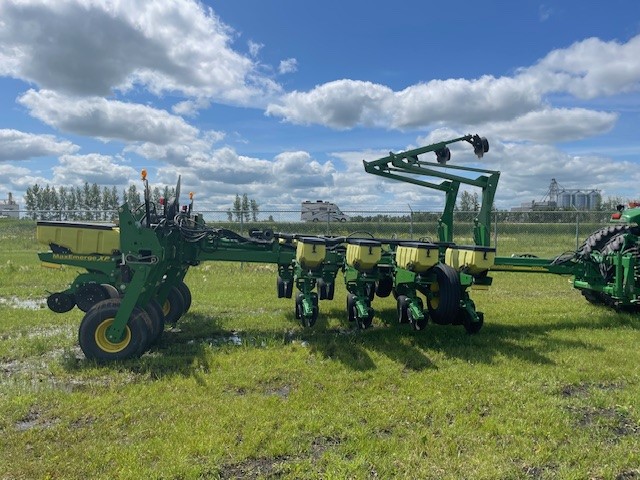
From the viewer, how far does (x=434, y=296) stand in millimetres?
7254

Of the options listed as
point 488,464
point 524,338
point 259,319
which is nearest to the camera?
point 488,464

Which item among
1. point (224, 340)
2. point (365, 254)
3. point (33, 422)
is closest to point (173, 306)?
point (224, 340)

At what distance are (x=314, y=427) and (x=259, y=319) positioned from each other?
4.28m

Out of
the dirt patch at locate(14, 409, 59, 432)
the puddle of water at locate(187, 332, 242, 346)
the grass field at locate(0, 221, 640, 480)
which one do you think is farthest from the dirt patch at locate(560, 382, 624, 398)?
the dirt patch at locate(14, 409, 59, 432)

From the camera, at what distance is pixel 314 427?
412cm

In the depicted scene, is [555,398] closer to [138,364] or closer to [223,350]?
[223,350]

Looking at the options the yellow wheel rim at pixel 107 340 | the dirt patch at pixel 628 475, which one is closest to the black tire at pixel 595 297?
the dirt patch at pixel 628 475

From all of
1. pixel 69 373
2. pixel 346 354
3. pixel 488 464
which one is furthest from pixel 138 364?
pixel 488 464

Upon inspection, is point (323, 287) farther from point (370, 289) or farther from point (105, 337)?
point (105, 337)

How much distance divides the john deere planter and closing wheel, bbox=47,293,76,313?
0.01 m

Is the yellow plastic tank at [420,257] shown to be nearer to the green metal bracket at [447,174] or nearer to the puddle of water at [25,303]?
the green metal bracket at [447,174]

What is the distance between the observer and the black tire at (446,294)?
668 centimetres

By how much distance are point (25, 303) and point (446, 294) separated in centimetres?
786

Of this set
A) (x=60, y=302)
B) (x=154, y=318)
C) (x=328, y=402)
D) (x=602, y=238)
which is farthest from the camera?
(x=602, y=238)
